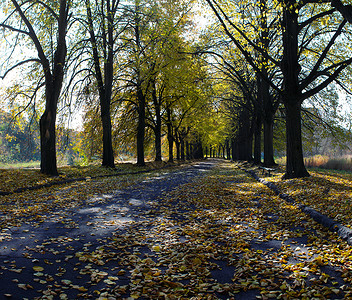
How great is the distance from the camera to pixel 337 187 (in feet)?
30.0

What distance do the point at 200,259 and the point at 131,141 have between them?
2590 cm

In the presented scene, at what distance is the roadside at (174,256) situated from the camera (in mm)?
3273

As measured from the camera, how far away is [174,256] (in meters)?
4.36

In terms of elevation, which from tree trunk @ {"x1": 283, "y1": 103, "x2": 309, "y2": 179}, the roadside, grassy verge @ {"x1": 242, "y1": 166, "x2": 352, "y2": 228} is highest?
tree trunk @ {"x1": 283, "y1": 103, "x2": 309, "y2": 179}

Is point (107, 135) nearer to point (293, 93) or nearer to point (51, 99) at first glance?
point (51, 99)

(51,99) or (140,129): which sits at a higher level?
(51,99)

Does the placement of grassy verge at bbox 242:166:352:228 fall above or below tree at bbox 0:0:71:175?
below

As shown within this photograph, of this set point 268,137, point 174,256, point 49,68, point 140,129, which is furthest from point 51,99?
point 268,137

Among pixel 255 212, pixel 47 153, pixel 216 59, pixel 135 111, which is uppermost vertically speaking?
pixel 216 59

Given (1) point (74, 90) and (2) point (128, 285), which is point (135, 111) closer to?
(1) point (74, 90)

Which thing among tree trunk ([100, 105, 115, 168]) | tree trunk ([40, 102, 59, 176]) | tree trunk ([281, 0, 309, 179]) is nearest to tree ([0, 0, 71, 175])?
tree trunk ([40, 102, 59, 176])

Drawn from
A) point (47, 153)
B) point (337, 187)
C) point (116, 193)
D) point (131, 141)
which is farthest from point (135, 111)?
point (337, 187)

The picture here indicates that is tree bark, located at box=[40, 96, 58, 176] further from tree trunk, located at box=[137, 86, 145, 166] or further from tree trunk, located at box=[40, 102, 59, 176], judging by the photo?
tree trunk, located at box=[137, 86, 145, 166]

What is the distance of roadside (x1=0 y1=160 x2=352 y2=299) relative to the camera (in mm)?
3273
